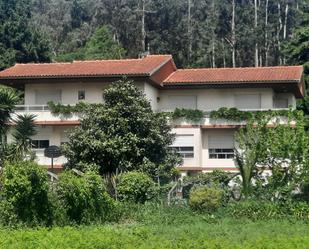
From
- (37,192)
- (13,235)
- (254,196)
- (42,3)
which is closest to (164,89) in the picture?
(254,196)

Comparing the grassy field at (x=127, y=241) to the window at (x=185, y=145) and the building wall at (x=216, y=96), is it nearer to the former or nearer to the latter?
the window at (x=185, y=145)

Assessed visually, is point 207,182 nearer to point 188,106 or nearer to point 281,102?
point 188,106

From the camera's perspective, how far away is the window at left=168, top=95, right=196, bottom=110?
1524 inches

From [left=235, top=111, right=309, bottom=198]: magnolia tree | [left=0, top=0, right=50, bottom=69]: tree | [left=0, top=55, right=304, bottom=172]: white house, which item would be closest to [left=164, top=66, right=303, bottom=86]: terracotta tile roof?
[left=0, top=55, right=304, bottom=172]: white house

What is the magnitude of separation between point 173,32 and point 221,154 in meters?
35.7

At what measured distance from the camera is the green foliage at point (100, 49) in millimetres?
63938

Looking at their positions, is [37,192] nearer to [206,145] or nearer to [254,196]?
[254,196]

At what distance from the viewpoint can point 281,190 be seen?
25.6 meters

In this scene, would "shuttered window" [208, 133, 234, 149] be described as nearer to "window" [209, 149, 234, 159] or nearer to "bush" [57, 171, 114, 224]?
"window" [209, 149, 234, 159]

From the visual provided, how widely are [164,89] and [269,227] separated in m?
20.8

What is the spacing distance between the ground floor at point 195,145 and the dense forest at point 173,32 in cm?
2417

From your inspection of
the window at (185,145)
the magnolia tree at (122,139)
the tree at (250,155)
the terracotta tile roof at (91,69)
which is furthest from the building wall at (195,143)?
the tree at (250,155)

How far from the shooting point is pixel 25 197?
1927 cm

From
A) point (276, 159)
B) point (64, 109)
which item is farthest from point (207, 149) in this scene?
point (276, 159)
